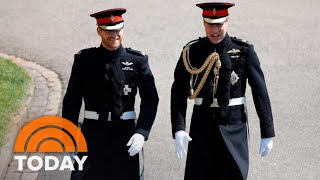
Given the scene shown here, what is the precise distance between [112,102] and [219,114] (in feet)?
2.87

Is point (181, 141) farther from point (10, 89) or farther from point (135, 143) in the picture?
point (10, 89)

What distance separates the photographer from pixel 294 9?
533 inches

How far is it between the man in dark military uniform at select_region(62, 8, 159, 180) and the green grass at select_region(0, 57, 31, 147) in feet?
7.62

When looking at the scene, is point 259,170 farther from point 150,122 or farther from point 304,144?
point 150,122

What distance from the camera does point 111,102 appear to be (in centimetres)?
560

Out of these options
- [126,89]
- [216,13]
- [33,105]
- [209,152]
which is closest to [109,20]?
[126,89]

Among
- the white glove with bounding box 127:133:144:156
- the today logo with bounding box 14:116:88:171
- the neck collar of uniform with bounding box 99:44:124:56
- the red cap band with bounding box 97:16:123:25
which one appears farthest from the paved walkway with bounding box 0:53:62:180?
the red cap band with bounding box 97:16:123:25

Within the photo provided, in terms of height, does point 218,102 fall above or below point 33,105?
above

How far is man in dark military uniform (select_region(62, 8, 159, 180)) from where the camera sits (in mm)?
5574

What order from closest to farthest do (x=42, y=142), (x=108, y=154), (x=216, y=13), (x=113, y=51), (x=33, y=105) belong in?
(x=216, y=13) < (x=113, y=51) < (x=108, y=154) < (x=42, y=142) < (x=33, y=105)

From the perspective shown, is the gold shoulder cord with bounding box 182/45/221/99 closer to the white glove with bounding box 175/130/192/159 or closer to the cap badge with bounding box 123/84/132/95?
the white glove with bounding box 175/130/192/159

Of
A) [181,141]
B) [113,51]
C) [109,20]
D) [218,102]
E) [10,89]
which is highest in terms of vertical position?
[109,20]

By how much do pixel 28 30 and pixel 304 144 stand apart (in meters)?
6.38

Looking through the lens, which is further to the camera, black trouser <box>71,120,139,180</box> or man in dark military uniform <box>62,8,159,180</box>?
black trouser <box>71,120,139,180</box>
